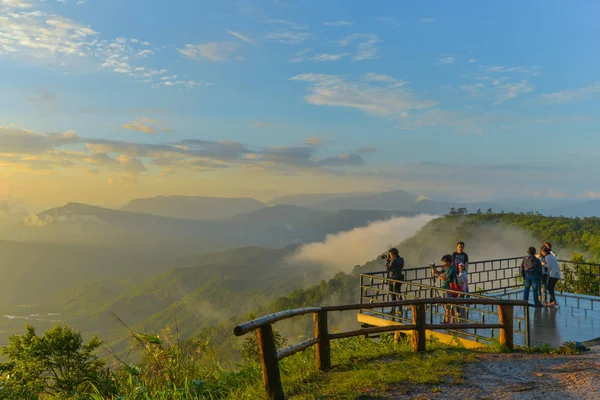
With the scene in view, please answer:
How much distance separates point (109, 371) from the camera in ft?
35.8

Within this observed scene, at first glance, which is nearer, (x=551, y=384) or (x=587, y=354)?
(x=551, y=384)

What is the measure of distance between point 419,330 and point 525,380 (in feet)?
6.31

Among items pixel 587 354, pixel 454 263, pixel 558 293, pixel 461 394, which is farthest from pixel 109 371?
pixel 558 293

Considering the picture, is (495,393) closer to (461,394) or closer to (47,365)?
(461,394)

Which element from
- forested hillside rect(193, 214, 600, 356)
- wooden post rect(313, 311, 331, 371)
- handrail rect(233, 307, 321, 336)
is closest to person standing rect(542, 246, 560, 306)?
wooden post rect(313, 311, 331, 371)

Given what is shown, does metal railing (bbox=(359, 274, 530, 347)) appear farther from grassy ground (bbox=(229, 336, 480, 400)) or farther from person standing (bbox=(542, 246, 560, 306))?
grassy ground (bbox=(229, 336, 480, 400))

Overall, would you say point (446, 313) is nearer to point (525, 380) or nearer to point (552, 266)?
point (552, 266)

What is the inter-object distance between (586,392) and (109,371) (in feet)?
30.9

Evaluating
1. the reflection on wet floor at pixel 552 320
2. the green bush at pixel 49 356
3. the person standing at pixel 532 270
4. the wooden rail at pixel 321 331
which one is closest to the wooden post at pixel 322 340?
the wooden rail at pixel 321 331

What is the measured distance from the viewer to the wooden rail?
243 inches

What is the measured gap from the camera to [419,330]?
28.1ft

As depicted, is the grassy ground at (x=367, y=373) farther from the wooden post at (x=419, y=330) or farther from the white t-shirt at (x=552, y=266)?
the white t-shirt at (x=552, y=266)

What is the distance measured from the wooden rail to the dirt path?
0.92 meters

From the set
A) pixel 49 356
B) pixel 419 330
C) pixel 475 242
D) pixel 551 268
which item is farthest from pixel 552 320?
pixel 475 242
